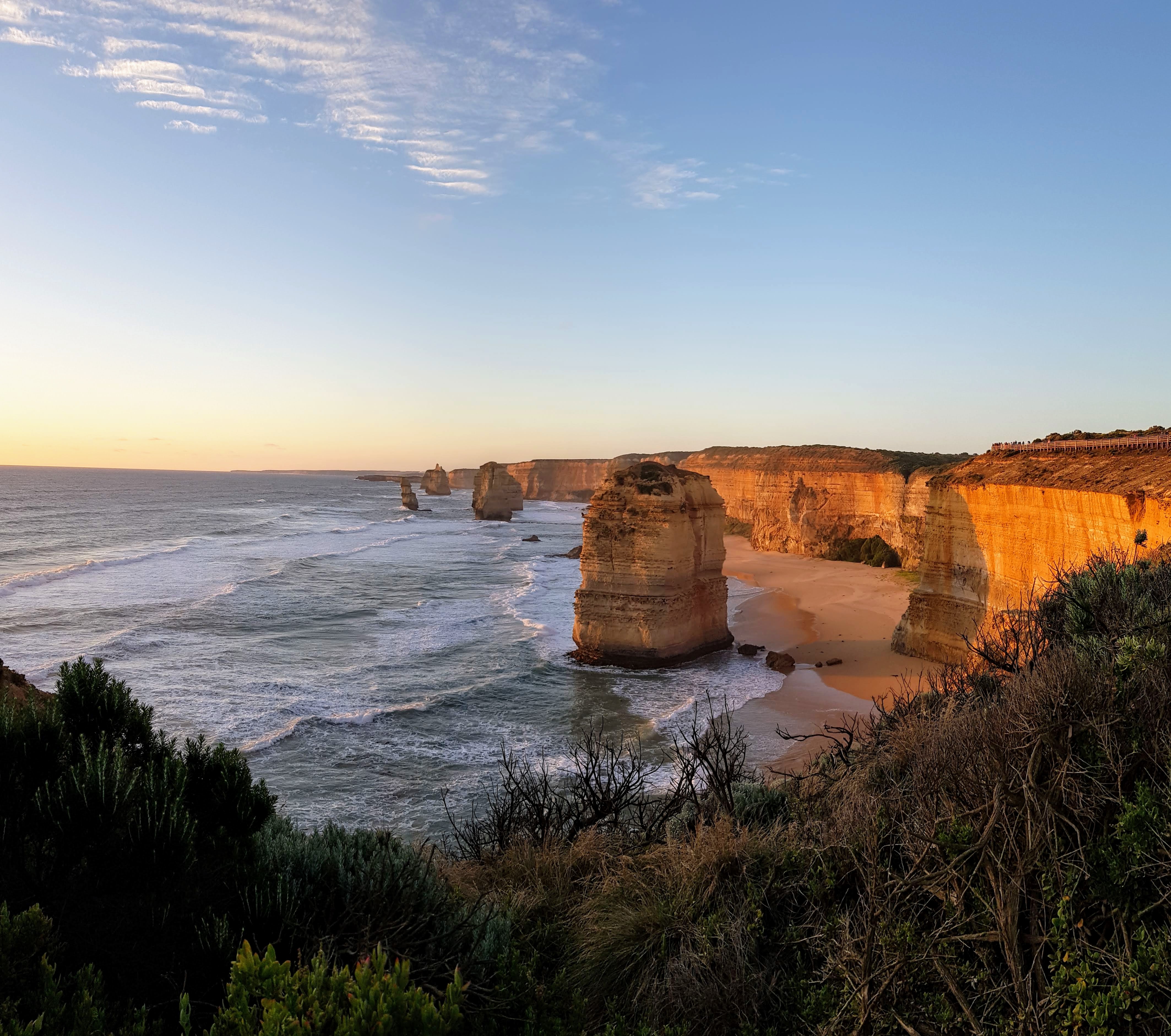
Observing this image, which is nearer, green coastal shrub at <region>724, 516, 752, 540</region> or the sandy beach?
the sandy beach

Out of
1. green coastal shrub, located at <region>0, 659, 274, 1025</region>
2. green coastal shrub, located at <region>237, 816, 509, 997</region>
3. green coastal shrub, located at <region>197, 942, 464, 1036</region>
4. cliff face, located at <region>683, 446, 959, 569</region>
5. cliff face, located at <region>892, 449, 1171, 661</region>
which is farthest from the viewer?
cliff face, located at <region>683, 446, 959, 569</region>

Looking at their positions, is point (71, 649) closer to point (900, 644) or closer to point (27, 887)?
point (27, 887)

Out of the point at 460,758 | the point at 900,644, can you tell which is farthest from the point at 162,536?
the point at 900,644

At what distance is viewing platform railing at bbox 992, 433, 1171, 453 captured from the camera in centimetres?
1625

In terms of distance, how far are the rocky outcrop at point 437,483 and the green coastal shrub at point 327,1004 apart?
5512 inches

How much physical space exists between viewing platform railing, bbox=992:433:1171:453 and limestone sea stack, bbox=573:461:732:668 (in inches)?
401

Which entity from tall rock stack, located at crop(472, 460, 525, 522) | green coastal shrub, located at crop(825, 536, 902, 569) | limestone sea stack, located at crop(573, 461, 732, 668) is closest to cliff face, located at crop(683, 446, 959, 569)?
green coastal shrub, located at crop(825, 536, 902, 569)

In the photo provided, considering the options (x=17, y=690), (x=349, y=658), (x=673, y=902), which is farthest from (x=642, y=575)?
(x=673, y=902)

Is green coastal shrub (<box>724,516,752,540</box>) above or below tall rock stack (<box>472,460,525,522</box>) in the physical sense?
below

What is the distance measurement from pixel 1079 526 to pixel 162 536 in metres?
65.3

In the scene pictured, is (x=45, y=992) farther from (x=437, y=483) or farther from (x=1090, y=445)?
(x=437, y=483)

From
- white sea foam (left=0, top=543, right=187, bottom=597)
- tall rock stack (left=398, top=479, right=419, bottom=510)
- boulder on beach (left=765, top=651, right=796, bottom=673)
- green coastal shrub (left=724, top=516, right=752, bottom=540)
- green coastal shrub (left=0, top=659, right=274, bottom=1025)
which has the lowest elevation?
boulder on beach (left=765, top=651, right=796, bottom=673)

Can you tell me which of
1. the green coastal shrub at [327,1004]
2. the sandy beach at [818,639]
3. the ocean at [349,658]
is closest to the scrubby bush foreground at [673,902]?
the green coastal shrub at [327,1004]

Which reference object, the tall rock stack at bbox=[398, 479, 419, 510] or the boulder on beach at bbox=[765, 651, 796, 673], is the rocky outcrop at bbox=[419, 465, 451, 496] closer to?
the tall rock stack at bbox=[398, 479, 419, 510]
